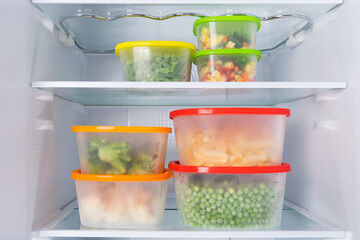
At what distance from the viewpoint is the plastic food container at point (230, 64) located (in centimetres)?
109

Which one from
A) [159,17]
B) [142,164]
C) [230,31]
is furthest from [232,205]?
[159,17]

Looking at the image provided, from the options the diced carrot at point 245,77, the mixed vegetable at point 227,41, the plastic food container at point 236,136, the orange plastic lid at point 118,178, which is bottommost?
the orange plastic lid at point 118,178

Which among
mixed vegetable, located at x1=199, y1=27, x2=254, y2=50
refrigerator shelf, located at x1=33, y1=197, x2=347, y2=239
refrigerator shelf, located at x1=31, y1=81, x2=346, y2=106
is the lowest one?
refrigerator shelf, located at x1=33, y1=197, x2=347, y2=239

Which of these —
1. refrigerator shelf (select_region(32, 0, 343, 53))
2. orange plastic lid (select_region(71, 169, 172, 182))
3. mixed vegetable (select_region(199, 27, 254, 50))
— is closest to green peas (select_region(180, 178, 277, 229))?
orange plastic lid (select_region(71, 169, 172, 182))

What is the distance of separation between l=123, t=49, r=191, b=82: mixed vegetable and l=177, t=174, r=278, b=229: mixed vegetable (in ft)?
1.01

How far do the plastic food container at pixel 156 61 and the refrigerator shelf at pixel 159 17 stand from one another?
11 cm

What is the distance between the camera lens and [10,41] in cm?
89

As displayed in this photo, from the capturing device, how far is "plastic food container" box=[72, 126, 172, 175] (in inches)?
41.1

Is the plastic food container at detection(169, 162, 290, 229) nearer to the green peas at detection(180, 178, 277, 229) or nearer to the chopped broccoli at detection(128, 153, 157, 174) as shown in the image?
the green peas at detection(180, 178, 277, 229)

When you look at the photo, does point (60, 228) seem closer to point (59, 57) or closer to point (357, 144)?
point (59, 57)

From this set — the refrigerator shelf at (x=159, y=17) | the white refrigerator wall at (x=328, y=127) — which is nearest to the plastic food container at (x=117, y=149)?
the refrigerator shelf at (x=159, y=17)

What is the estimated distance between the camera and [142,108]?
5.03 feet

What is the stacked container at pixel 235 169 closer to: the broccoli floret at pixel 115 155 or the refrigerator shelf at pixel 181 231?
the refrigerator shelf at pixel 181 231

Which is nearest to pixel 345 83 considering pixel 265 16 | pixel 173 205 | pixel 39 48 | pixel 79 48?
pixel 265 16
